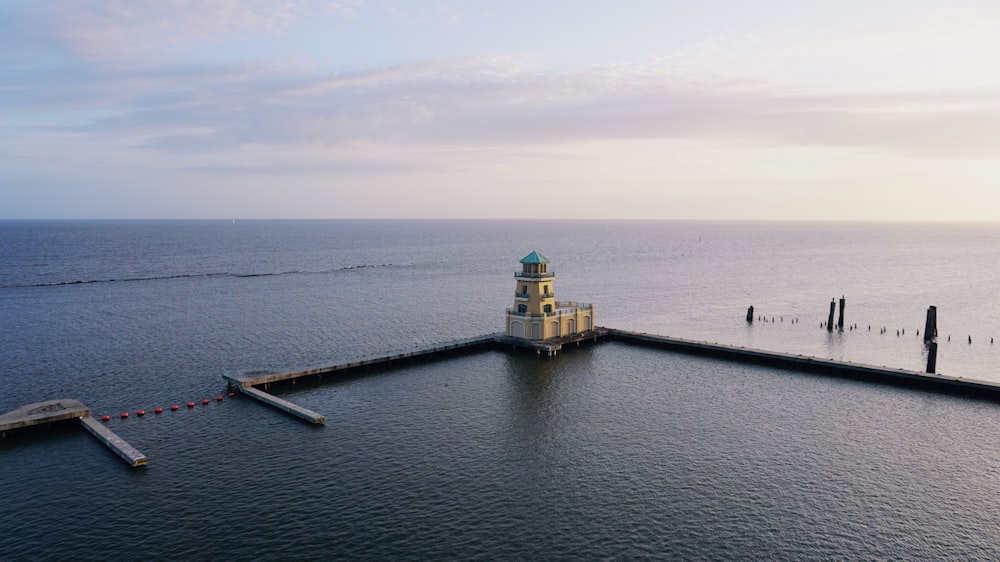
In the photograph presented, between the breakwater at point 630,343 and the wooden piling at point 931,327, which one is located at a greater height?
the wooden piling at point 931,327

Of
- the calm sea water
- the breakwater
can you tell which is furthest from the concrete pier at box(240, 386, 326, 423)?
the calm sea water

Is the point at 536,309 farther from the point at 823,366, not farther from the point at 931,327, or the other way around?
the point at 931,327

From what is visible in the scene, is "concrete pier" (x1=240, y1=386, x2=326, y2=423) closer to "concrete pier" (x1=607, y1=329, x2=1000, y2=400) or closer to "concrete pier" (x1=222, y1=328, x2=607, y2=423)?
"concrete pier" (x1=222, y1=328, x2=607, y2=423)

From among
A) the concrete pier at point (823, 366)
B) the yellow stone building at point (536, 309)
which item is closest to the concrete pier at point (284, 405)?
the yellow stone building at point (536, 309)

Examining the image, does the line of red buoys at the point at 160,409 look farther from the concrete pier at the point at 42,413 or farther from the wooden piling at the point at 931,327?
the wooden piling at the point at 931,327

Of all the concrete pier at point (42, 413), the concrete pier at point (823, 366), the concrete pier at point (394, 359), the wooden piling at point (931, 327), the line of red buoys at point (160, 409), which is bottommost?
the line of red buoys at point (160, 409)

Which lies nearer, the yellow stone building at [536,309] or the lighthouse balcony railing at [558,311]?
the yellow stone building at [536,309]

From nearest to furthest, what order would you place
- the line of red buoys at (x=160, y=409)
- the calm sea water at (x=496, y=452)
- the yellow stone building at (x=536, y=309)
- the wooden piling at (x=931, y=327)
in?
the calm sea water at (x=496, y=452), the line of red buoys at (x=160, y=409), the yellow stone building at (x=536, y=309), the wooden piling at (x=931, y=327)

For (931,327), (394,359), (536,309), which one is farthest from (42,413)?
(931,327)
